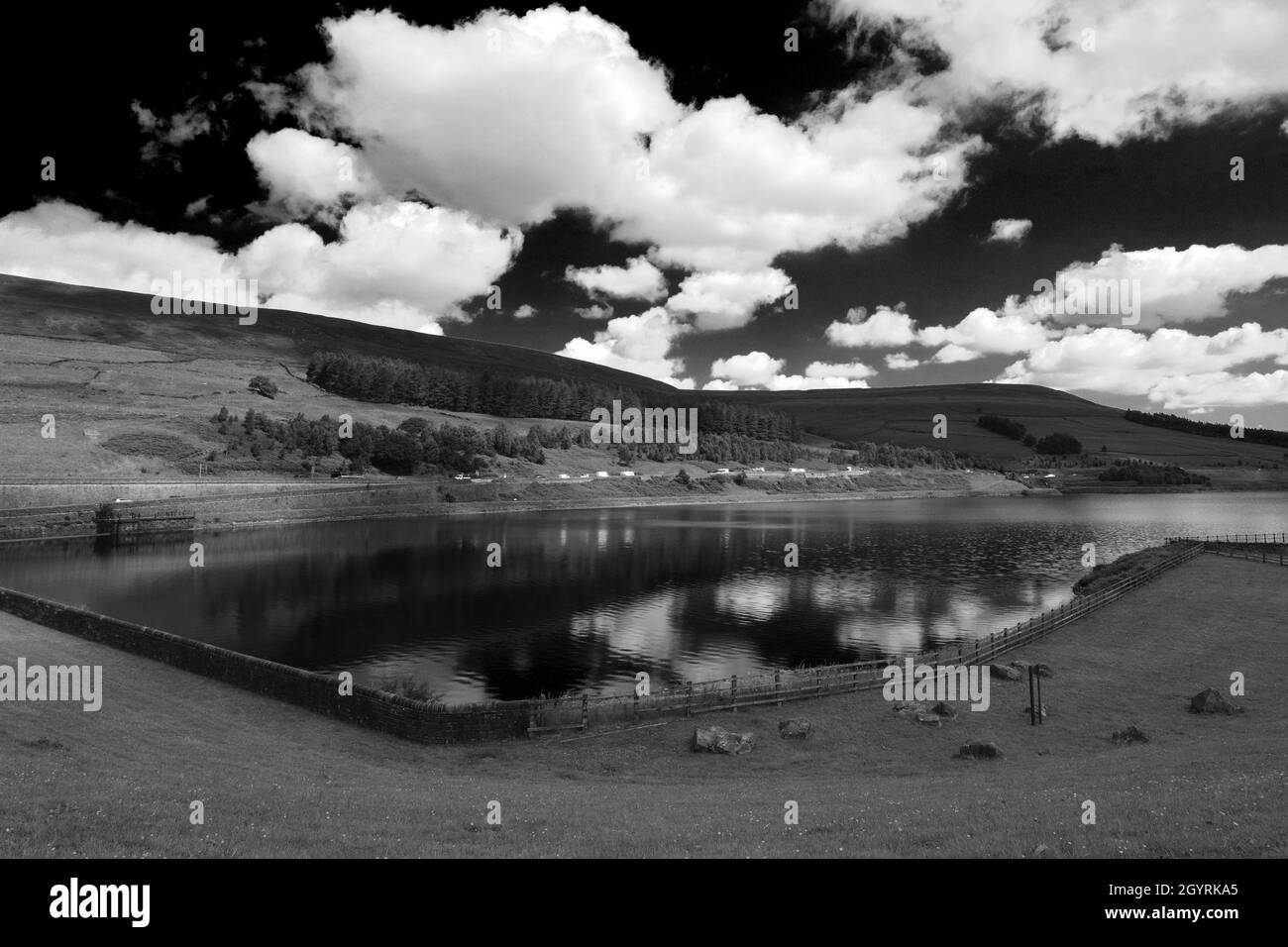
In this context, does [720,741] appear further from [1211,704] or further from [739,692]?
[1211,704]

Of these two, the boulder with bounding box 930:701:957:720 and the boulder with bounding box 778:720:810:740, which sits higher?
the boulder with bounding box 930:701:957:720

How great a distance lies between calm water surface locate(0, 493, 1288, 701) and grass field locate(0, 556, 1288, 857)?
11.3 m

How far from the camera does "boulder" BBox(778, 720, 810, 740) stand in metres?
27.7

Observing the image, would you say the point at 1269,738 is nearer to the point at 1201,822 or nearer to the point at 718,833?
the point at 1201,822

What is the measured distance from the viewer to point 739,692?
31.5 metres

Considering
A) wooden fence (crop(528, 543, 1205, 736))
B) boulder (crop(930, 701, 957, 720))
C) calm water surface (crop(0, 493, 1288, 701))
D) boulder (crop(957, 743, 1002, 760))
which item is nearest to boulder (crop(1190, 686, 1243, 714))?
boulder (crop(930, 701, 957, 720))

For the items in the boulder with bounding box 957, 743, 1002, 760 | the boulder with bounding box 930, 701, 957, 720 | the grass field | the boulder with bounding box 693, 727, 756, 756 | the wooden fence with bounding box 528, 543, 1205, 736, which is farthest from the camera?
the boulder with bounding box 930, 701, 957, 720

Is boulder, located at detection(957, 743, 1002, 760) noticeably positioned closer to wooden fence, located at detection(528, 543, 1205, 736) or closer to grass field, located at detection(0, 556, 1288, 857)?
grass field, located at detection(0, 556, 1288, 857)

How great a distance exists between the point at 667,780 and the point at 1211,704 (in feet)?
74.1

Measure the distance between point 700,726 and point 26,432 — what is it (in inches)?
5829

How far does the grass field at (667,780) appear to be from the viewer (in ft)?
44.8

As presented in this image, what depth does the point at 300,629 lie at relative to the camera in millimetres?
49719

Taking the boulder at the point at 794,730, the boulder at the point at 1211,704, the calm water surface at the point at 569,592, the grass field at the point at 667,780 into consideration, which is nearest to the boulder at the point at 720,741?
the grass field at the point at 667,780
